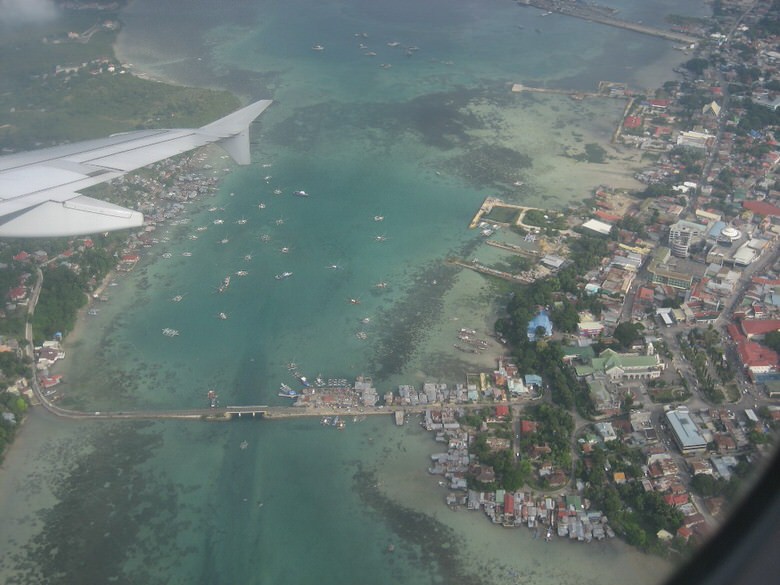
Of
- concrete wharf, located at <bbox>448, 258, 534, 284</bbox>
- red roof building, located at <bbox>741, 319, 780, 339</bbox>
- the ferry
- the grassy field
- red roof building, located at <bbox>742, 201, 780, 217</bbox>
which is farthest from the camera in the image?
the grassy field

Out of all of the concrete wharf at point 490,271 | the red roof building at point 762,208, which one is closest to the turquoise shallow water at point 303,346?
the concrete wharf at point 490,271

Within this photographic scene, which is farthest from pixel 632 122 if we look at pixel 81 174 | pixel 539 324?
pixel 81 174

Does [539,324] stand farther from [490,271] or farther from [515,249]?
[515,249]

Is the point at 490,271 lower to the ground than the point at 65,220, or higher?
lower

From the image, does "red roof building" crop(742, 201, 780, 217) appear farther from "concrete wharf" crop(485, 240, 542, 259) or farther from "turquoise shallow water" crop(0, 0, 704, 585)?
"concrete wharf" crop(485, 240, 542, 259)

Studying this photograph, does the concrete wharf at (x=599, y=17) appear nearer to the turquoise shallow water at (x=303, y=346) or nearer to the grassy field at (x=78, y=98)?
the turquoise shallow water at (x=303, y=346)

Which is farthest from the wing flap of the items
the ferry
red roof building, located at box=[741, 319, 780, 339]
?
red roof building, located at box=[741, 319, 780, 339]
